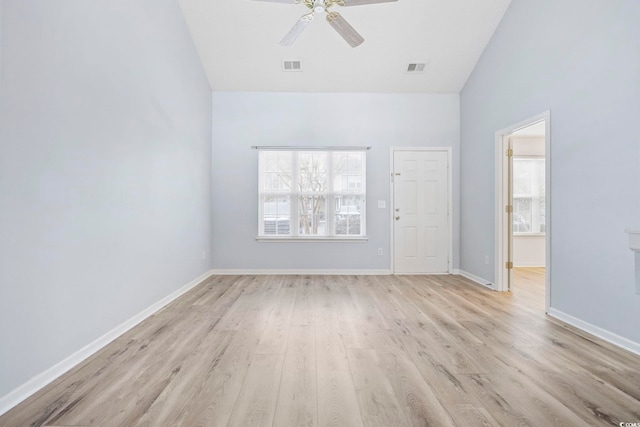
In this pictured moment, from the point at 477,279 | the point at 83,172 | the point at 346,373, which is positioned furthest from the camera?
the point at 477,279

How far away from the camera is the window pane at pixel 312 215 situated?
5.10 metres

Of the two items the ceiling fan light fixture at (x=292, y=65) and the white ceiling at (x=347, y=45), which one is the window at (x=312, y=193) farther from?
the ceiling fan light fixture at (x=292, y=65)

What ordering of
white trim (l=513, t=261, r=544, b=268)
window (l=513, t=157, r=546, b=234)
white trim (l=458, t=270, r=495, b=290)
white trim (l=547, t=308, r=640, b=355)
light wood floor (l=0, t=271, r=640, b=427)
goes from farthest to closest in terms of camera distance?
1. window (l=513, t=157, r=546, b=234)
2. white trim (l=513, t=261, r=544, b=268)
3. white trim (l=458, t=270, r=495, b=290)
4. white trim (l=547, t=308, r=640, b=355)
5. light wood floor (l=0, t=271, r=640, b=427)

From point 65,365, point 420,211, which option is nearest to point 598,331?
point 420,211

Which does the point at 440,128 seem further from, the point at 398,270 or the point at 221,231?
the point at 221,231

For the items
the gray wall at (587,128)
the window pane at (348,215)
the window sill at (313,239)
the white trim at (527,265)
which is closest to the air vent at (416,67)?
the gray wall at (587,128)

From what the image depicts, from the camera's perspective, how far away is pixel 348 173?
16.8ft

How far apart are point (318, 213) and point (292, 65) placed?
2.31 m

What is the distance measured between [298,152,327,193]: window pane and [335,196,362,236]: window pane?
389 mm

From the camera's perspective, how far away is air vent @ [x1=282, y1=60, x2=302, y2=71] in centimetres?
452

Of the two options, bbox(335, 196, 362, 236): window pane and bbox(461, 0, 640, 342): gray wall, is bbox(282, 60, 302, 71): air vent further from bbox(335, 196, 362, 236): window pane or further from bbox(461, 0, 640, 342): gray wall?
bbox(461, 0, 640, 342): gray wall

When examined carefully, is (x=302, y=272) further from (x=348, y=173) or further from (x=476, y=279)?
(x=476, y=279)

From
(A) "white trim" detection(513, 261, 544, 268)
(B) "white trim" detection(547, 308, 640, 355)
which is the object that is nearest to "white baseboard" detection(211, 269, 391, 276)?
(B) "white trim" detection(547, 308, 640, 355)

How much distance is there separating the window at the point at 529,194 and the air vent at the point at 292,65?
4467mm
